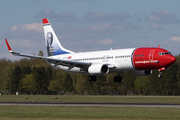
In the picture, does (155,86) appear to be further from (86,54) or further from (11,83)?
(86,54)

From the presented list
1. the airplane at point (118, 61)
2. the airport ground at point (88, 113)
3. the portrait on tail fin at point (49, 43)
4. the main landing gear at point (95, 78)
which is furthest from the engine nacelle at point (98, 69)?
the portrait on tail fin at point (49, 43)

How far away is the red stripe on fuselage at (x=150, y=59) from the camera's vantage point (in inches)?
2274

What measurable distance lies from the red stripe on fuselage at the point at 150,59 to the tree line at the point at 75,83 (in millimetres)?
85580

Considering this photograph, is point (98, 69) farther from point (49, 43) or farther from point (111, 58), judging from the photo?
point (49, 43)

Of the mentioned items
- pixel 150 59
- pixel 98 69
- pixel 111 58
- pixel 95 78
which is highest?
pixel 111 58

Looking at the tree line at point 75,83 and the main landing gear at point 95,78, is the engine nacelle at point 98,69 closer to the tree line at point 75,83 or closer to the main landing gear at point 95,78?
the main landing gear at point 95,78

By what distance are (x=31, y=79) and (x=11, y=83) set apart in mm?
11589

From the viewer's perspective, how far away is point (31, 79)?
166 meters

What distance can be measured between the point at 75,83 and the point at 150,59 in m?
92.6

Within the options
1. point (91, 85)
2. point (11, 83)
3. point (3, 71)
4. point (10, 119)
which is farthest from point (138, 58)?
point (3, 71)

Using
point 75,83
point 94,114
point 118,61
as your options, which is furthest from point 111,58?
point 75,83

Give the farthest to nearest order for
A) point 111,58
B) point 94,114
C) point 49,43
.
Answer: point 49,43 < point 111,58 < point 94,114

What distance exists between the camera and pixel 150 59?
58.1m

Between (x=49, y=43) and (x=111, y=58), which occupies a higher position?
(x=49, y=43)
